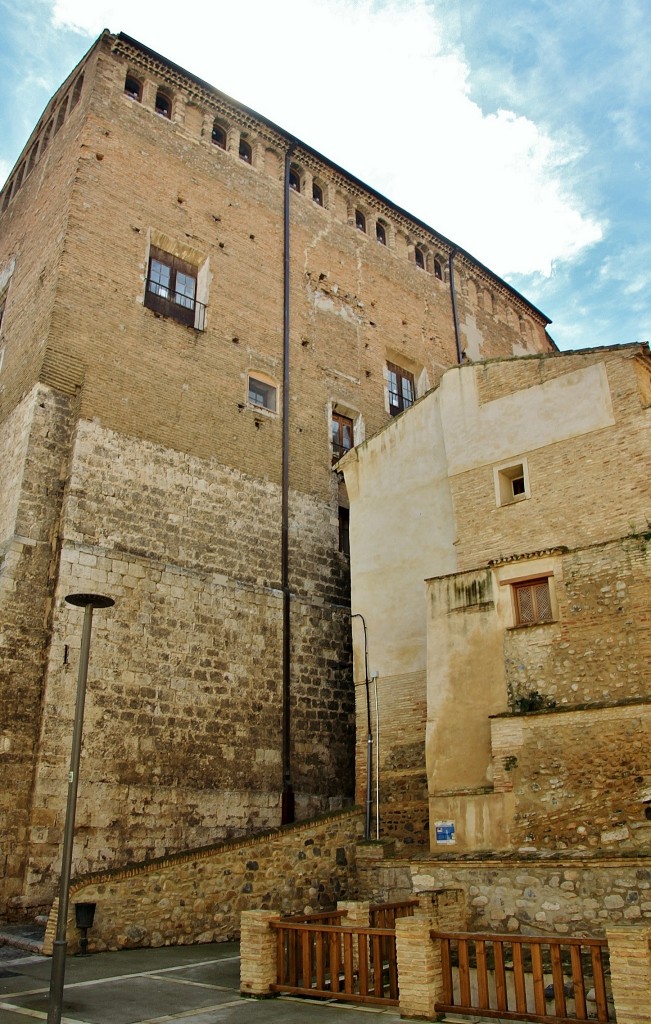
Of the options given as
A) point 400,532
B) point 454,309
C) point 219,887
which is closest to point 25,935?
point 219,887

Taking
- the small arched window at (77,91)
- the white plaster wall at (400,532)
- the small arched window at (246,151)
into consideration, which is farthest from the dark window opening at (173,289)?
the white plaster wall at (400,532)

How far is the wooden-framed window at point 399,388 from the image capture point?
20.0 m

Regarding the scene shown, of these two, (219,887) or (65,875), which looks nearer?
(65,875)

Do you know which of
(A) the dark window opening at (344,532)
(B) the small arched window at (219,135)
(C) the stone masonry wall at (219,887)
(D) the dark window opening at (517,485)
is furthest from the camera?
(B) the small arched window at (219,135)

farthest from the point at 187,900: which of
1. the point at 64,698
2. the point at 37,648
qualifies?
the point at 37,648

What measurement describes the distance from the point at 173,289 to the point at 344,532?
6029 millimetres

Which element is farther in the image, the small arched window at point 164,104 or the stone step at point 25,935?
the small arched window at point 164,104

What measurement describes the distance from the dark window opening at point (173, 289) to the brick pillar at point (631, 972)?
1319 cm

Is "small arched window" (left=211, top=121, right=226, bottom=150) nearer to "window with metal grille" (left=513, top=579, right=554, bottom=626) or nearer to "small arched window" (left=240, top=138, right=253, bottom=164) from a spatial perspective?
"small arched window" (left=240, top=138, right=253, bottom=164)

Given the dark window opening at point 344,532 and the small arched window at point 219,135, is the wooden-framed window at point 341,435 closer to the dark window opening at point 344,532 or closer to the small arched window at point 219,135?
the dark window opening at point 344,532

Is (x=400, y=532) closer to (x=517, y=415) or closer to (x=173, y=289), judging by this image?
(x=517, y=415)

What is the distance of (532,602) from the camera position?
11.2m

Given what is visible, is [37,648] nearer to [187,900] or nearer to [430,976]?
[187,900]

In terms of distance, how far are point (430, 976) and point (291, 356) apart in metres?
13.4
